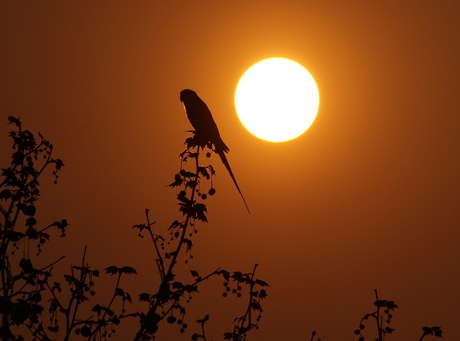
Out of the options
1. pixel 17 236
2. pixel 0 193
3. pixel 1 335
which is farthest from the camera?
pixel 0 193

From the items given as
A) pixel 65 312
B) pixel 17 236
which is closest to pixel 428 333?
pixel 65 312

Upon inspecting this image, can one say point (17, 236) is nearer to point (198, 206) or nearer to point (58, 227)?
point (58, 227)

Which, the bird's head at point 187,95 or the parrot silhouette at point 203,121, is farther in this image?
the bird's head at point 187,95

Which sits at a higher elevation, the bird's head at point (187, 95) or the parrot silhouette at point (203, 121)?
the bird's head at point (187, 95)

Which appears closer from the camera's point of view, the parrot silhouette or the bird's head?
the parrot silhouette

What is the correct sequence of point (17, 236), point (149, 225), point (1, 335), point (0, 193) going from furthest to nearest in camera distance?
point (149, 225), point (0, 193), point (17, 236), point (1, 335)

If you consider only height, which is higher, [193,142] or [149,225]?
[193,142]

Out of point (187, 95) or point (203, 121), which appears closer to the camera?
point (203, 121)

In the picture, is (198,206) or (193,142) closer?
(198,206)

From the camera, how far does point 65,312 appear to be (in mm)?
6262

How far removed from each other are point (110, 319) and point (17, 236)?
4.29 feet

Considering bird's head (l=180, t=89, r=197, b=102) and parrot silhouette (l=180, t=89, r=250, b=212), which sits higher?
bird's head (l=180, t=89, r=197, b=102)

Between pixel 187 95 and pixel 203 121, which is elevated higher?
pixel 187 95

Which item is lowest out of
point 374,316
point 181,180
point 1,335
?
point 1,335
